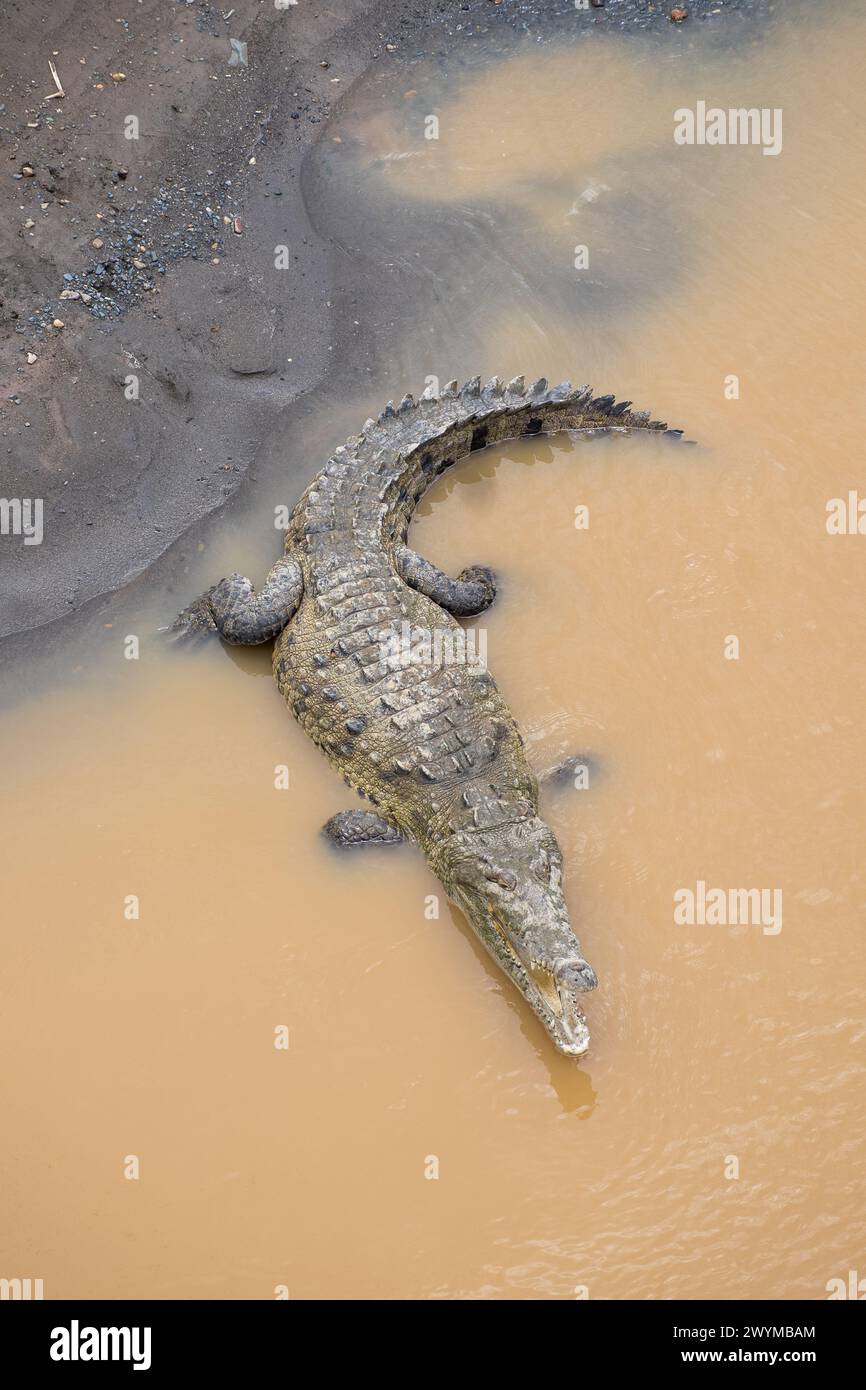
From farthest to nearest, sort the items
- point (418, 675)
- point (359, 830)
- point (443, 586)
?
point (443, 586), point (418, 675), point (359, 830)

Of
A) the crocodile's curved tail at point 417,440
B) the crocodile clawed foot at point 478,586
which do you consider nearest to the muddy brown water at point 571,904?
the crocodile clawed foot at point 478,586

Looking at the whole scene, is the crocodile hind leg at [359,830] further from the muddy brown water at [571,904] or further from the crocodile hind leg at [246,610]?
the crocodile hind leg at [246,610]

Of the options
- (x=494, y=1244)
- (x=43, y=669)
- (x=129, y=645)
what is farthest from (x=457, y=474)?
(x=494, y=1244)

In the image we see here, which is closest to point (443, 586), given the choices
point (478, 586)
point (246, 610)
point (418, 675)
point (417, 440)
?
point (478, 586)

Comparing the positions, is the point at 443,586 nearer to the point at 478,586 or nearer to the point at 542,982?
the point at 478,586

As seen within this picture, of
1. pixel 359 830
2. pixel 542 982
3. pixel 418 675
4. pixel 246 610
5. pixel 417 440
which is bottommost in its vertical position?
pixel 542 982

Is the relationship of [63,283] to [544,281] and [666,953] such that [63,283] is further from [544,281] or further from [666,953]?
[666,953]
